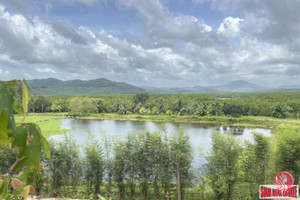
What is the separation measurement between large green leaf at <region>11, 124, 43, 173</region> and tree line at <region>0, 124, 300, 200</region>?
36.6 feet

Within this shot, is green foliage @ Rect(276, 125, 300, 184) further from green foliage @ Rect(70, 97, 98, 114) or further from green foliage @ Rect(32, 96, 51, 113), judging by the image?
green foliage @ Rect(32, 96, 51, 113)

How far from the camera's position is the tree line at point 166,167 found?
1127 cm

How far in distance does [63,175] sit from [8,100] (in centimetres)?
1361

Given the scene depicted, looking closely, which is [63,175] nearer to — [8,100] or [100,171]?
[100,171]

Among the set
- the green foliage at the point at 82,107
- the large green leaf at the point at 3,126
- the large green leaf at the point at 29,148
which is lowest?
the green foliage at the point at 82,107

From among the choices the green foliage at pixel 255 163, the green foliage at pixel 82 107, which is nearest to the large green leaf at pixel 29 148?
the green foliage at pixel 255 163

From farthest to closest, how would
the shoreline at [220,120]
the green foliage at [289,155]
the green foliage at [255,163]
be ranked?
the shoreline at [220,120]
the green foliage at [255,163]
the green foliage at [289,155]

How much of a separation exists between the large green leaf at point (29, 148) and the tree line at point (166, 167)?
1114 cm

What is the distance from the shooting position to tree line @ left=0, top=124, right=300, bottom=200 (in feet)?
37.0

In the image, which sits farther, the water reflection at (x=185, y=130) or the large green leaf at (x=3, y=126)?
the water reflection at (x=185, y=130)

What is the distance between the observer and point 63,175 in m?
12.7

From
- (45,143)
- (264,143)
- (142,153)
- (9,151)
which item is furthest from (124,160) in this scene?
(45,143)

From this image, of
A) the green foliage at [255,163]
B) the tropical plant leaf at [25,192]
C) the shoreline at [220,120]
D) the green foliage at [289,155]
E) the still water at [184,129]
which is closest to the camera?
the tropical plant leaf at [25,192]

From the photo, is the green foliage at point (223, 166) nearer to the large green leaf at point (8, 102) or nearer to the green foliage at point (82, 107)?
the large green leaf at point (8, 102)
